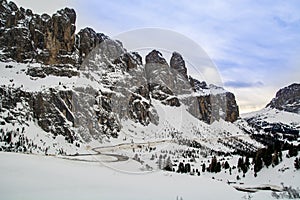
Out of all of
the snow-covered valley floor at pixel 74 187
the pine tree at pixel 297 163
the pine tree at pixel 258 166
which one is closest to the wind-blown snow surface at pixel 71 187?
the snow-covered valley floor at pixel 74 187

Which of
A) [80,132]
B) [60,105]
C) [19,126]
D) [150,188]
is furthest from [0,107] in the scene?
[150,188]

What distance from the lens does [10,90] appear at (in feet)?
558

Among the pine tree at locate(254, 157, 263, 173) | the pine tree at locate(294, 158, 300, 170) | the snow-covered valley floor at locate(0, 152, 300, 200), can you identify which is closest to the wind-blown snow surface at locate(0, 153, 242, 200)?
the snow-covered valley floor at locate(0, 152, 300, 200)

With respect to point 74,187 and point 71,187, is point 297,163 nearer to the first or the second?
point 74,187

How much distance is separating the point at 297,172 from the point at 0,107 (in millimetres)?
135982

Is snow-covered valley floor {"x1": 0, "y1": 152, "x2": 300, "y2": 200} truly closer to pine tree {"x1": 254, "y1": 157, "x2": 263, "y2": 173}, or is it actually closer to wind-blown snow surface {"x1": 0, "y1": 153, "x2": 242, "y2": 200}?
wind-blown snow surface {"x1": 0, "y1": 153, "x2": 242, "y2": 200}

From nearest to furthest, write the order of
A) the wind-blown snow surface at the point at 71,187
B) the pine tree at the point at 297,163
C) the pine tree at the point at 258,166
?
1. the wind-blown snow surface at the point at 71,187
2. the pine tree at the point at 297,163
3. the pine tree at the point at 258,166

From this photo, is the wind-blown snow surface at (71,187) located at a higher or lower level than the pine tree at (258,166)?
higher

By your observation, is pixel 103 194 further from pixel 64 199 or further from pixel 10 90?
pixel 10 90

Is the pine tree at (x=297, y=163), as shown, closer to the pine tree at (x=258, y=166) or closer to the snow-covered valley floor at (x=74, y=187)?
the pine tree at (x=258, y=166)

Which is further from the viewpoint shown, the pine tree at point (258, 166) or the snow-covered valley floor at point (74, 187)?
the pine tree at point (258, 166)

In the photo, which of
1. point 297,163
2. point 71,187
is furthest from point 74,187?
point 297,163

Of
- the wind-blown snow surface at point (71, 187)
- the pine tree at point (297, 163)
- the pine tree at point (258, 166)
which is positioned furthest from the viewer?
the pine tree at point (258, 166)

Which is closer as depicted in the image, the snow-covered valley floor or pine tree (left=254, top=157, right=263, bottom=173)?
the snow-covered valley floor
